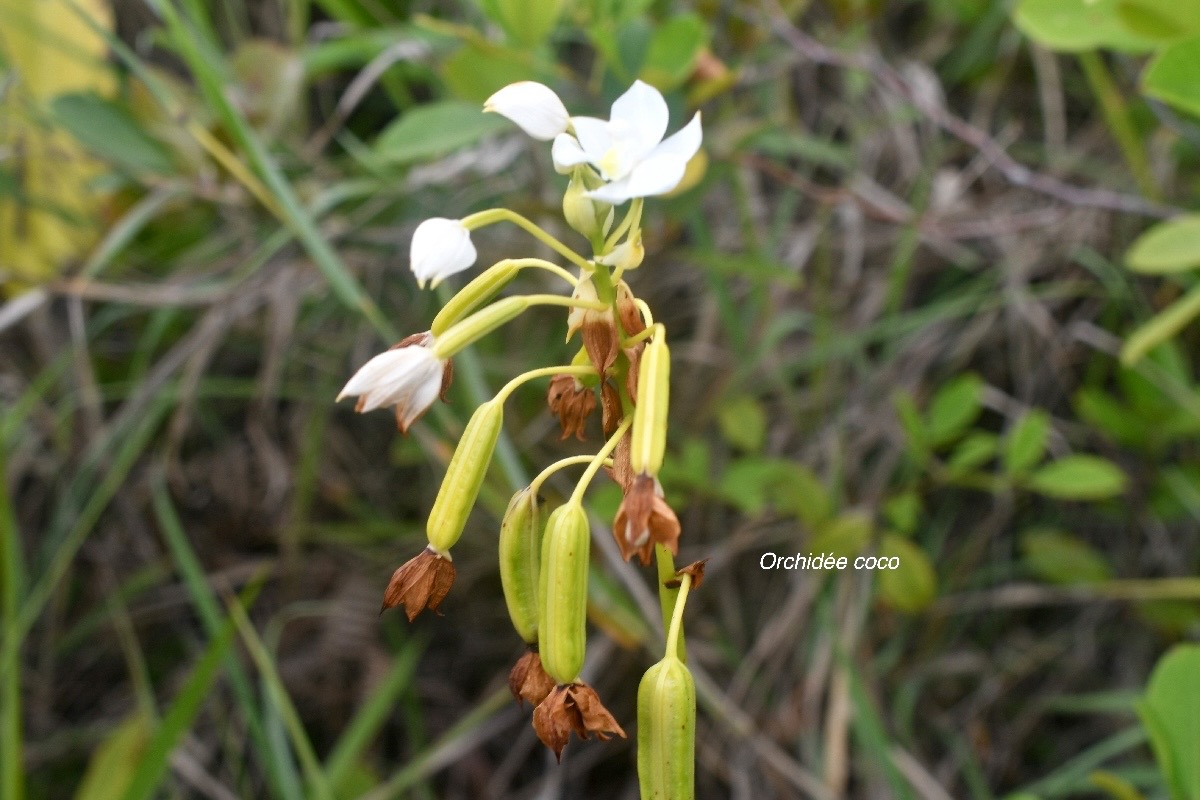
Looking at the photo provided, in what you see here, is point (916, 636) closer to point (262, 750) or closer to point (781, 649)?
point (781, 649)

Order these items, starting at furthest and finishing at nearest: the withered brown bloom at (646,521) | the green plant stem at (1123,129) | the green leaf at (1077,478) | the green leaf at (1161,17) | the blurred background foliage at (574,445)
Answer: the green plant stem at (1123,129)
the blurred background foliage at (574,445)
the green leaf at (1077,478)
the green leaf at (1161,17)
the withered brown bloom at (646,521)

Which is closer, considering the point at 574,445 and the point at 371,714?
the point at 371,714

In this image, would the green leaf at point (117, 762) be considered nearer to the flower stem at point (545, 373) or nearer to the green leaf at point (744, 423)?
the green leaf at point (744, 423)

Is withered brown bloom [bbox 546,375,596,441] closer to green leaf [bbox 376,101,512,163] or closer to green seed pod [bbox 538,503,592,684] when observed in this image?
green seed pod [bbox 538,503,592,684]

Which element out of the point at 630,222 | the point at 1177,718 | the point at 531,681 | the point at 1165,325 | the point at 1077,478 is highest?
the point at 630,222

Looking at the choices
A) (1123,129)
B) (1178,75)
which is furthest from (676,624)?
(1123,129)

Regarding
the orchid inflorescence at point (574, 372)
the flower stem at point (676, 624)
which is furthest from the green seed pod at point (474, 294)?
the flower stem at point (676, 624)

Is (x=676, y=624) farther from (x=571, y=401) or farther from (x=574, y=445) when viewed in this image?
(x=574, y=445)

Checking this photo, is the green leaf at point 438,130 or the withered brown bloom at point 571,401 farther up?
the withered brown bloom at point 571,401
